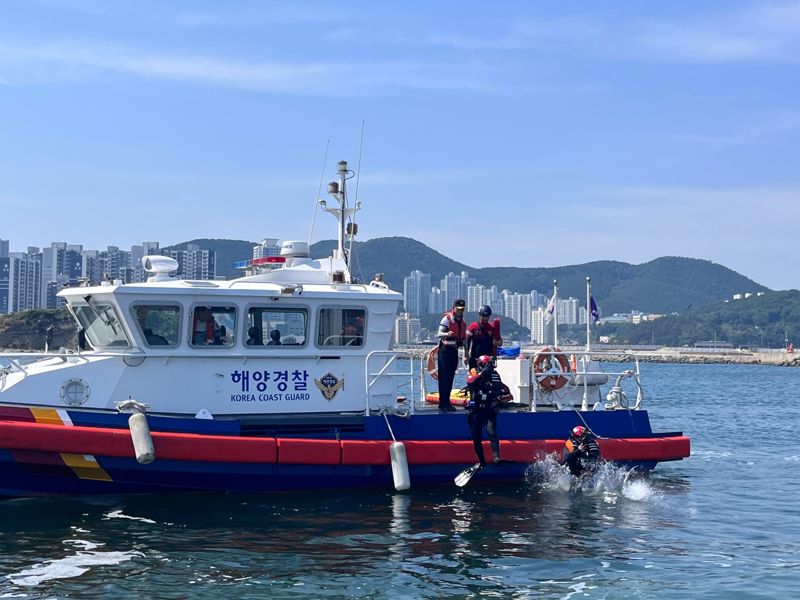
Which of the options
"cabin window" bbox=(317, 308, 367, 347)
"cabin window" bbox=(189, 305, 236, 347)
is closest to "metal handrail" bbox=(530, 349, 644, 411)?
"cabin window" bbox=(317, 308, 367, 347)

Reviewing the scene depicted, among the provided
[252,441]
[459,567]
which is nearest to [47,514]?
[252,441]

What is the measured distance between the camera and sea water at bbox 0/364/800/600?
8.14 m

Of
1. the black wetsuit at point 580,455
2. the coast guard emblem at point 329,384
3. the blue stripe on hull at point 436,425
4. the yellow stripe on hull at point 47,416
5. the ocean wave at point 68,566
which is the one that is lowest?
the ocean wave at point 68,566

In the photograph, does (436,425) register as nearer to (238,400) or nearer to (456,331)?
(456,331)

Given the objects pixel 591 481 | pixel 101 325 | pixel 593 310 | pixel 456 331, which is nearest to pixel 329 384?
pixel 456 331

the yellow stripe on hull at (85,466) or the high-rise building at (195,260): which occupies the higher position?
the high-rise building at (195,260)

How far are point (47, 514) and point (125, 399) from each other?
148cm

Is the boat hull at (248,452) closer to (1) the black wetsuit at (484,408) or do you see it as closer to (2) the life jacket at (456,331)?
(1) the black wetsuit at (484,408)

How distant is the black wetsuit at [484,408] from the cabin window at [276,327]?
219cm

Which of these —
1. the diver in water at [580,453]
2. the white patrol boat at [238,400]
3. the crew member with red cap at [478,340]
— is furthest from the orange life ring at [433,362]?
the diver in water at [580,453]

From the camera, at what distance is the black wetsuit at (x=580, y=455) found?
463 inches

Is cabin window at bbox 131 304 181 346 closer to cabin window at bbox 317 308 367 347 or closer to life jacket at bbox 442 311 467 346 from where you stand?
cabin window at bbox 317 308 367 347

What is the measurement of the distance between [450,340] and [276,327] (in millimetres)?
2222

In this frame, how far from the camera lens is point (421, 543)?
9508mm
